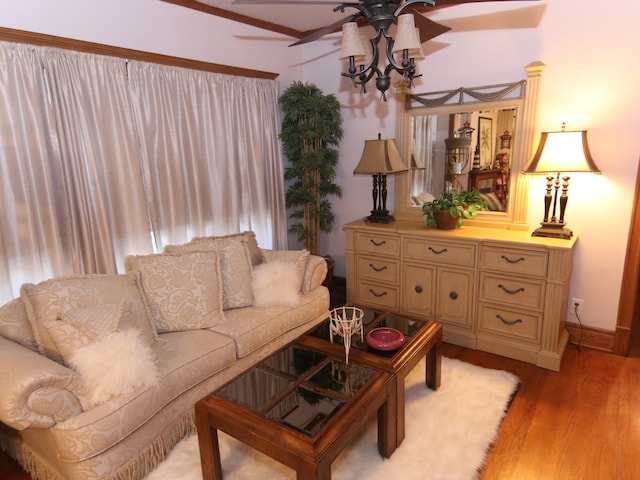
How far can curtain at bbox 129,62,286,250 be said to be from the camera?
2992 mm

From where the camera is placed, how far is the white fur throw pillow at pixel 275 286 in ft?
9.32

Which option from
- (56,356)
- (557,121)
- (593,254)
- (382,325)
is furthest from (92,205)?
(593,254)

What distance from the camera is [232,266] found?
2836 mm

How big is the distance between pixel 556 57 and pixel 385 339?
2379mm

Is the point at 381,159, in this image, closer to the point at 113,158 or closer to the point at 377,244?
the point at 377,244

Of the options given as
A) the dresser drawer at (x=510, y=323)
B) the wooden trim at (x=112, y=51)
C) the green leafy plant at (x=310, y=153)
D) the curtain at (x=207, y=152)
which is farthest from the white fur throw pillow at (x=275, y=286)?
the wooden trim at (x=112, y=51)

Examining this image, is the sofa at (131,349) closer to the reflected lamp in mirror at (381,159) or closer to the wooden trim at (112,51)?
the reflected lamp in mirror at (381,159)

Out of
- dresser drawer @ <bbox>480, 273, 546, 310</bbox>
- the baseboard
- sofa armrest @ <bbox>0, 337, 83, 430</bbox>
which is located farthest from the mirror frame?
sofa armrest @ <bbox>0, 337, 83, 430</bbox>

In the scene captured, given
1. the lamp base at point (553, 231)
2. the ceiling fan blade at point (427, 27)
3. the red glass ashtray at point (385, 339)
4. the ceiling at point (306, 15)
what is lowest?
the red glass ashtray at point (385, 339)

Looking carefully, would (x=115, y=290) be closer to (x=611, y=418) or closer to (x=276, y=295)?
(x=276, y=295)

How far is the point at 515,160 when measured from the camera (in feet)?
10.3

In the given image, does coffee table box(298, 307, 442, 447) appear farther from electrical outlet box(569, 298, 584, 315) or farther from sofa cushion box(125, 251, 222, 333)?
electrical outlet box(569, 298, 584, 315)

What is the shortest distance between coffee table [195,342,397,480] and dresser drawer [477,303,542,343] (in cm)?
138

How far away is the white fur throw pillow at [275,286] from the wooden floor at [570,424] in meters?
1.33
